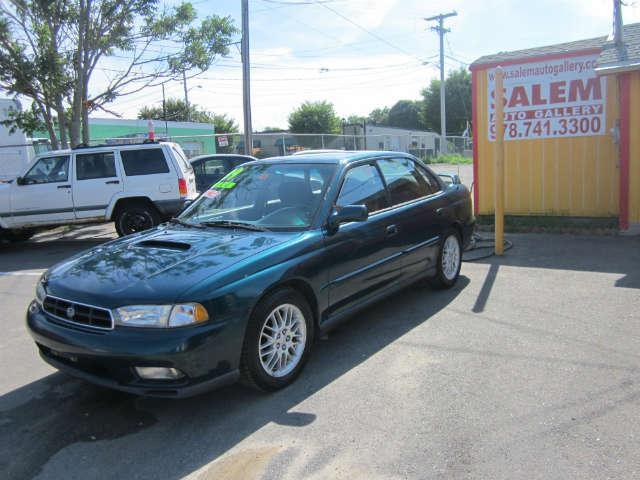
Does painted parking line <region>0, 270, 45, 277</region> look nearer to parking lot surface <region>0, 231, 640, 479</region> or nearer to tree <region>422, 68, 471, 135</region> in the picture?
parking lot surface <region>0, 231, 640, 479</region>

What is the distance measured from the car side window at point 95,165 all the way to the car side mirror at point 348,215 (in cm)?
709

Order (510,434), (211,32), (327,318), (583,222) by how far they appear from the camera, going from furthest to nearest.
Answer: (211,32) → (583,222) → (327,318) → (510,434)

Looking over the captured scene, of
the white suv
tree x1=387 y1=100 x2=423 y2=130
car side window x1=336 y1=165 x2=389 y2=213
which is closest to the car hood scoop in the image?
car side window x1=336 y1=165 x2=389 y2=213

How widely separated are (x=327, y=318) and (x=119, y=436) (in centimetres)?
165

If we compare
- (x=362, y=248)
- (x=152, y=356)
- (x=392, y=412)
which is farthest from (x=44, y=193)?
(x=392, y=412)

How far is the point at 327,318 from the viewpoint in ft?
13.8

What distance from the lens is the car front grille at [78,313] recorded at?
3309 millimetres

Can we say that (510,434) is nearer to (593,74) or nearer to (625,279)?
(625,279)

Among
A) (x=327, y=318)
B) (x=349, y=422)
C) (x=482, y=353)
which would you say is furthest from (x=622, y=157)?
(x=349, y=422)

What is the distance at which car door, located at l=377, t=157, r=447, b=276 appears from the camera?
5.21 m

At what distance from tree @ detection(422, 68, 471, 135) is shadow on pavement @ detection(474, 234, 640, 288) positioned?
59443mm

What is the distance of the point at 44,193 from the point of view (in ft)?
32.8

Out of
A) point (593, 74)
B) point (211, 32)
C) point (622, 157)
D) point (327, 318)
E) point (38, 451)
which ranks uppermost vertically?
point (211, 32)

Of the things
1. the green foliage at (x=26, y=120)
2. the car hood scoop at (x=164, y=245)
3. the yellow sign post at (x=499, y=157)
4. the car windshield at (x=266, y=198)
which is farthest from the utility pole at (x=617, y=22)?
the green foliage at (x=26, y=120)
